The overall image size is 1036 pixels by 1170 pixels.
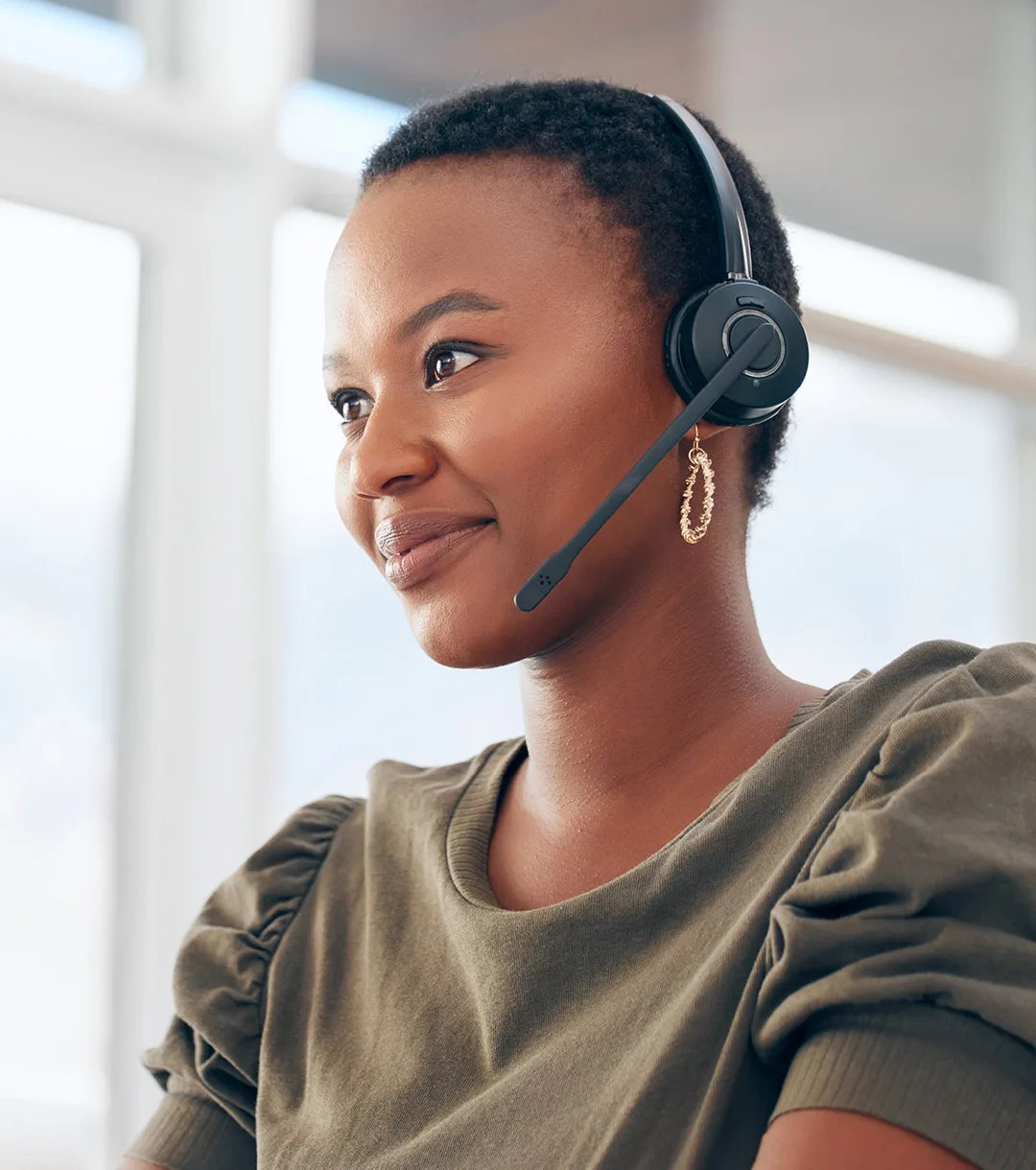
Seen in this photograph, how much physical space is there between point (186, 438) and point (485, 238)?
1266mm

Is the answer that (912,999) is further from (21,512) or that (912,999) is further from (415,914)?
(21,512)

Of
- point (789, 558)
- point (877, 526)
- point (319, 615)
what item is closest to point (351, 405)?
point (319, 615)

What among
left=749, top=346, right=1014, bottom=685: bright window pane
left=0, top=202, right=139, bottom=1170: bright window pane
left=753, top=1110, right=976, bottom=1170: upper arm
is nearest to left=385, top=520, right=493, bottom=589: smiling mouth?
left=753, top=1110, right=976, bottom=1170: upper arm

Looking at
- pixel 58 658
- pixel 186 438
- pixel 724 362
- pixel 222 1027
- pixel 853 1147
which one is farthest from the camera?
pixel 186 438

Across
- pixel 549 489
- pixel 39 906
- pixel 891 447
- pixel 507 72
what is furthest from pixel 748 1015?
pixel 891 447

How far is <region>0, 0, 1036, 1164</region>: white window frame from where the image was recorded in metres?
2.07

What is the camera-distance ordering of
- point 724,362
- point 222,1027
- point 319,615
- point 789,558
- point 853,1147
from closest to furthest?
point 853,1147 → point 724,362 → point 222,1027 → point 319,615 → point 789,558

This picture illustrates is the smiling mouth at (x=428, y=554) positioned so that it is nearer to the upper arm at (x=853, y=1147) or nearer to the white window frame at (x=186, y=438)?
the upper arm at (x=853, y=1147)

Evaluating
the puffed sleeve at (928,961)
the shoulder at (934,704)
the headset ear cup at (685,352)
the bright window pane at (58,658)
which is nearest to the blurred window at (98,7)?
the bright window pane at (58,658)

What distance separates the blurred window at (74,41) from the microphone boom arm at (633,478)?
4.68 ft

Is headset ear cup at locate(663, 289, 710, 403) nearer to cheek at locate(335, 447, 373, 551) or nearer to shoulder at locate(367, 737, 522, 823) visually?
cheek at locate(335, 447, 373, 551)

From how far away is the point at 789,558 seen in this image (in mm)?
2939

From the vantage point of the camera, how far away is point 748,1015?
0.78 m

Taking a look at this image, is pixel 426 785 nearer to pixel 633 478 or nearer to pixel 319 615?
pixel 633 478
